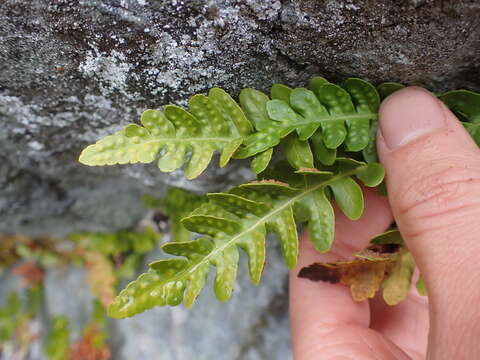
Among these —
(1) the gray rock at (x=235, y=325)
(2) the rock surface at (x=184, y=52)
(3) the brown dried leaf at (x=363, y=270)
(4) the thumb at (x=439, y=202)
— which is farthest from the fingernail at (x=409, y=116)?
(1) the gray rock at (x=235, y=325)

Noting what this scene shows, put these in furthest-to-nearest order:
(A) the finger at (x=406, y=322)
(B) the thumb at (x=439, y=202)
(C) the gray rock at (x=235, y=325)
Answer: (C) the gray rock at (x=235, y=325) < (A) the finger at (x=406, y=322) < (B) the thumb at (x=439, y=202)

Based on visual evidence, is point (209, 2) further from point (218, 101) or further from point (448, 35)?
point (448, 35)

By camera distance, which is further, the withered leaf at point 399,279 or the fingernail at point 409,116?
the withered leaf at point 399,279

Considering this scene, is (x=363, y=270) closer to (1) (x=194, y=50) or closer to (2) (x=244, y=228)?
(2) (x=244, y=228)

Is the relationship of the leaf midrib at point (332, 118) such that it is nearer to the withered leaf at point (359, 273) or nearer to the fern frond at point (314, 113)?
the fern frond at point (314, 113)

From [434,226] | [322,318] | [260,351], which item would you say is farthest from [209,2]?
[260,351]

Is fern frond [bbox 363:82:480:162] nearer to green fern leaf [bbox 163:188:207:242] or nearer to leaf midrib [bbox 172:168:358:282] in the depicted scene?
leaf midrib [bbox 172:168:358:282]
